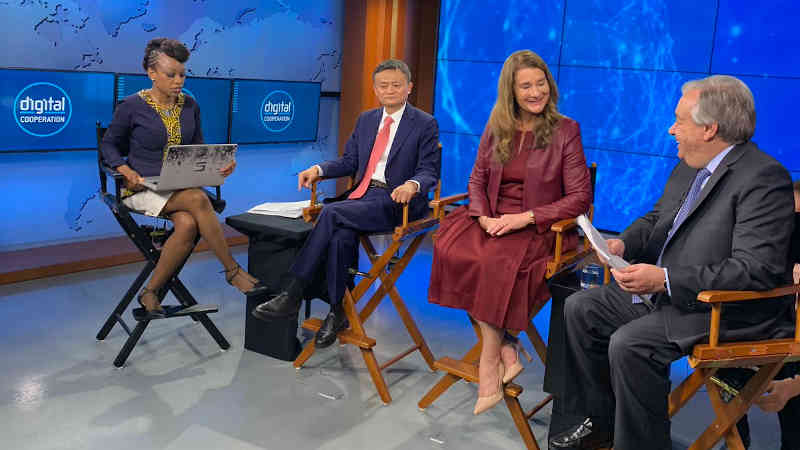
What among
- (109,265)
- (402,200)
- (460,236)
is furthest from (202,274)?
(460,236)

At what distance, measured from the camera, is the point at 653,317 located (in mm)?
2920

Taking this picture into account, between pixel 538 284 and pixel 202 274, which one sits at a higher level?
pixel 538 284

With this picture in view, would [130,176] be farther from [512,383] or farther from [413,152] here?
[512,383]

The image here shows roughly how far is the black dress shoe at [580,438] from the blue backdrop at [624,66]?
13.2ft

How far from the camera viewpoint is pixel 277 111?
7352 mm

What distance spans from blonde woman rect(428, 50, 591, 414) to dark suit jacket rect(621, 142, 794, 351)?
25.7 inches

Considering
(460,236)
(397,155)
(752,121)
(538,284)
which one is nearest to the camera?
(752,121)

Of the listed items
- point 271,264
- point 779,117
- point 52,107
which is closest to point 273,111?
point 52,107

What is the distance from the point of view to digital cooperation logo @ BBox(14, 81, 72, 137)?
5426 millimetres

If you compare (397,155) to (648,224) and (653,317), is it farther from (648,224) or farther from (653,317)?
(653,317)

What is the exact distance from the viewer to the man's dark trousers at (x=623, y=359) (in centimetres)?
282

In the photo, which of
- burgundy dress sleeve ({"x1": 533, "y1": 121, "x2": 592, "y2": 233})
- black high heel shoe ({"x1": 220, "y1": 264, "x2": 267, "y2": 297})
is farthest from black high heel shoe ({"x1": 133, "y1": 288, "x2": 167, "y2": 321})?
burgundy dress sleeve ({"x1": 533, "y1": 121, "x2": 592, "y2": 233})

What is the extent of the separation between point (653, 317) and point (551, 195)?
904mm

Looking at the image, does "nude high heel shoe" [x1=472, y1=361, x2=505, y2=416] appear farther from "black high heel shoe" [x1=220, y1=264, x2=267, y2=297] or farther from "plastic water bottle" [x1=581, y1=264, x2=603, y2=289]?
"black high heel shoe" [x1=220, y1=264, x2=267, y2=297]
